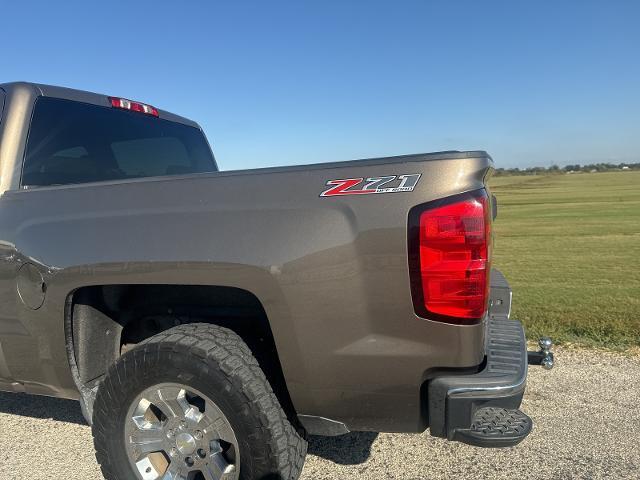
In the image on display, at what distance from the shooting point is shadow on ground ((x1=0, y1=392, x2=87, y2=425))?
379 centimetres

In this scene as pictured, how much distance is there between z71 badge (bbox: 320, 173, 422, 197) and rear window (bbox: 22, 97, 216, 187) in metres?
1.93

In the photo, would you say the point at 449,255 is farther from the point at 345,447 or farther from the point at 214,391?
the point at 345,447

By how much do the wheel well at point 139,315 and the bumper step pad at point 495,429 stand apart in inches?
35.7

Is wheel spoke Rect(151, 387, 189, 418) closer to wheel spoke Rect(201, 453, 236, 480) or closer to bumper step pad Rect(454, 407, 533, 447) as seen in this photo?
wheel spoke Rect(201, 453, 236, 480)

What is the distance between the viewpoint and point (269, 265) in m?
2.13

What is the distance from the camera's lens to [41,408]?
394 centimetres

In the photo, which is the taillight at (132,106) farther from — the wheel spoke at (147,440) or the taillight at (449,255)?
the taillight at (449,255)

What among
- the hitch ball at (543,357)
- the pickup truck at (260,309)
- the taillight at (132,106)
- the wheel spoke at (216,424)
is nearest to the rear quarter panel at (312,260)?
the pickup truck at (260,309)

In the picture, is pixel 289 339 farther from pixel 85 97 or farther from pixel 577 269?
pixel 577 269

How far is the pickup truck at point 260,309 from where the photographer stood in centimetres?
201

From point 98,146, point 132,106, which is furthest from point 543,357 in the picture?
point 132,106

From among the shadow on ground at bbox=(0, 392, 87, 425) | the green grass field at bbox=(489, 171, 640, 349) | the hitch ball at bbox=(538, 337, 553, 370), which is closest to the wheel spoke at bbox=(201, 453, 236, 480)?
the shadow on ground at bbox=(0, 392, 87, 425)

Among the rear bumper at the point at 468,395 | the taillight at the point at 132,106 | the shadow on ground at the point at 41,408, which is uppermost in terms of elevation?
the taillight at the point at 132,106

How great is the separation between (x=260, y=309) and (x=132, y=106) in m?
2.15
